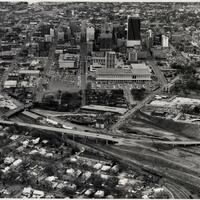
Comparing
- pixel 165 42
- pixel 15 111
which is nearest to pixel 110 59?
pixel 15 111

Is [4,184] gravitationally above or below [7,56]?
below

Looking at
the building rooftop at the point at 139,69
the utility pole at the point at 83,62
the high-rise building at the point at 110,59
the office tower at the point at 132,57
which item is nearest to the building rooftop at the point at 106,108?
the utility pole at the point at 83,62

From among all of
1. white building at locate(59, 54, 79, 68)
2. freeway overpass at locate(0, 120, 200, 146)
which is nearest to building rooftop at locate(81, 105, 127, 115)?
freeway overpass at locate(0, 120, 200, 146)

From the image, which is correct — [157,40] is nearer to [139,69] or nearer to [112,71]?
[139,69]

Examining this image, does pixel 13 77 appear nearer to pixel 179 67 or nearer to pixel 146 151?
pixel 179 67

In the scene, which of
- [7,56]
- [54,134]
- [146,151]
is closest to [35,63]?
[7,56]

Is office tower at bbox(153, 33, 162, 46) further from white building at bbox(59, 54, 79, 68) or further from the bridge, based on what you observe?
the bridge

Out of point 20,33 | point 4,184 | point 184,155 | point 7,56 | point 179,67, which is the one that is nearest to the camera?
point 4,184

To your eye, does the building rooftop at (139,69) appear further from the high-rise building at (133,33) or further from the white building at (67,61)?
the high-rise building at (133,33)

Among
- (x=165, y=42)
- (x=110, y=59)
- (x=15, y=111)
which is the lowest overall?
(x=15, y=111)
